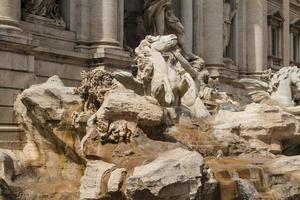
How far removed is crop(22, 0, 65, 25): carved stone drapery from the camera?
1538 centimetres

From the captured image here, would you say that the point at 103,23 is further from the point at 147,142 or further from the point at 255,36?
the point at 255,36

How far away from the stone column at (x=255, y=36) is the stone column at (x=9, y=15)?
12829 millimetres

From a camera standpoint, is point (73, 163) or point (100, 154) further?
point (73, 163)

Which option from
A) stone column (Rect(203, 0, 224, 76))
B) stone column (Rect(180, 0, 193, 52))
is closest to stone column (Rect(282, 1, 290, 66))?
stone column (Rect(203, 0, 224, 76))

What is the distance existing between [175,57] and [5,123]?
4229mm

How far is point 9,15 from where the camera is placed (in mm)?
13344

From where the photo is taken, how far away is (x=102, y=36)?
1623 cm

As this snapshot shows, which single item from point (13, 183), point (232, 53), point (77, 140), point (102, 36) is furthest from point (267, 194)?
point (232, 53)

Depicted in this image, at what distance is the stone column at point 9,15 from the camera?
1316cm

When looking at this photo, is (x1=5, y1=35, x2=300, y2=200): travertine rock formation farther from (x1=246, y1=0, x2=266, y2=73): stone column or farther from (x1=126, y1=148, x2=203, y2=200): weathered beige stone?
(x1=246, y1=0, x2=266, y2=73): stone column

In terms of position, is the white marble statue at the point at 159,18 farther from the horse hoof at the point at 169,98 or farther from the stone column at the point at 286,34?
the stone column at the point at 286,34

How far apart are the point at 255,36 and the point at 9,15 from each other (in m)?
13.4

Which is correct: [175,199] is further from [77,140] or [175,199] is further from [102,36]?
[102,36]

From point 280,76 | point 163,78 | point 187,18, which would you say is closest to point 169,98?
point 163,78
